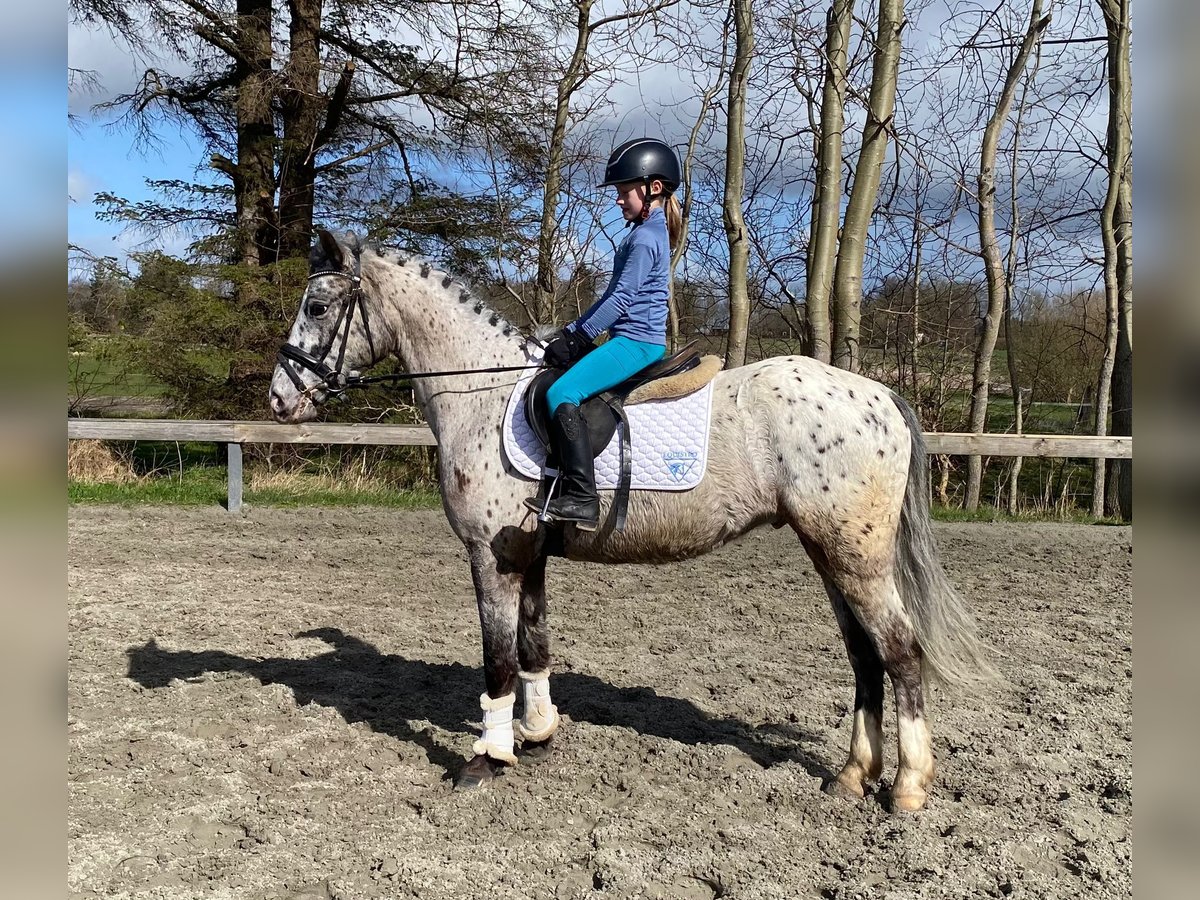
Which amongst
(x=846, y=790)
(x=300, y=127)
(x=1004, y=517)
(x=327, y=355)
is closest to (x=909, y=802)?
(x=846, y=790)

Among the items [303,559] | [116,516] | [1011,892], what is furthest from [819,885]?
[116,516]

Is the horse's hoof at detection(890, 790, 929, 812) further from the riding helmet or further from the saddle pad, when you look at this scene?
the riding helmet

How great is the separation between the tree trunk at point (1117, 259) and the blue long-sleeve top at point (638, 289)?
9.01 meters

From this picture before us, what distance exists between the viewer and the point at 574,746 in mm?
3949

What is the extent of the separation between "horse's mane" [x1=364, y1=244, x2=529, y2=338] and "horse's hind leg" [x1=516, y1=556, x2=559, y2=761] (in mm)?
1116

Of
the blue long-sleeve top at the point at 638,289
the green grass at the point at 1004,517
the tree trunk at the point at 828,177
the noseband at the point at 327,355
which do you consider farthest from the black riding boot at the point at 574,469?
the green grass at the point at 1004,517

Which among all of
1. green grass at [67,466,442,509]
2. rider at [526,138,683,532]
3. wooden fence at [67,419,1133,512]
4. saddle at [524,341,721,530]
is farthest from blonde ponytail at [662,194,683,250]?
green grass at [67,466,442,509]

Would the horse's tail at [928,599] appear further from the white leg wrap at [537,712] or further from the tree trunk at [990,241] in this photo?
the tree trunk at [990,241]

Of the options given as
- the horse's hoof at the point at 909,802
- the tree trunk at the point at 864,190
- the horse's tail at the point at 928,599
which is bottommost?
the horse's hoof at the point at 909,802

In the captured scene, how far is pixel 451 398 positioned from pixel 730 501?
1.34m

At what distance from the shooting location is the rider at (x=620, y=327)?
335cm

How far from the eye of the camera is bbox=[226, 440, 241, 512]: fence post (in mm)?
9055

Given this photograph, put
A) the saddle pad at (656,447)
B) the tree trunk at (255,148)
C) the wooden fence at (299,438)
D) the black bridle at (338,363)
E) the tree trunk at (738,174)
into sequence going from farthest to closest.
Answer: the tree trunk at (255,148) < the tree trunk at (738,174) < the wooden fence at (299,438) < the black bridle at (338,363) < the saddle pad at (656,447)
